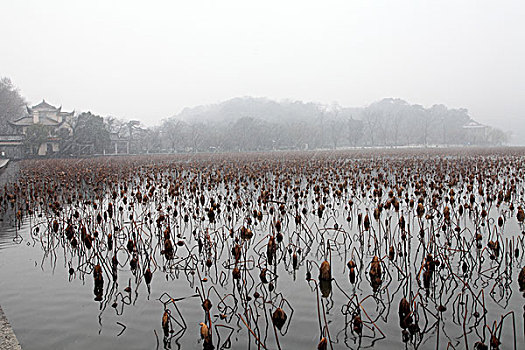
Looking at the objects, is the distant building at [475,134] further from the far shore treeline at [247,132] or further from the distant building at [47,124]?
the distant building at [47,124]

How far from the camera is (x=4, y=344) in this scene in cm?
327

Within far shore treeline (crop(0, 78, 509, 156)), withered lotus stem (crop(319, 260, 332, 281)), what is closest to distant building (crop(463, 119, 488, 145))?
far shore treeline (crop(0, 78, 509, 156))

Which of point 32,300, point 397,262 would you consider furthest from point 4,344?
point 397,262

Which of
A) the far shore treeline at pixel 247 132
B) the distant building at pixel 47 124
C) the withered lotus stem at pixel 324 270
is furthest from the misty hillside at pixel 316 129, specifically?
the withered lotus stem at pixel 324 270

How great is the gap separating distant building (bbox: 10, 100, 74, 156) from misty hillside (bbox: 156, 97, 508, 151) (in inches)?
595

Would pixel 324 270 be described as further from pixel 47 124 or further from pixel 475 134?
pixel 475 134

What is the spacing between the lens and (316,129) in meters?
82.6

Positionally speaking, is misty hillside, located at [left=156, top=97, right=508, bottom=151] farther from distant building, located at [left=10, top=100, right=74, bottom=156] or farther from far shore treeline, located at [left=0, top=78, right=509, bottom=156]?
distant building, located at [left=10, top=100, right=74, bottom=156]

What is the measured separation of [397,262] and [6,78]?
7656 centimetres

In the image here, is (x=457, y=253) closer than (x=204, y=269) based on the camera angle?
No

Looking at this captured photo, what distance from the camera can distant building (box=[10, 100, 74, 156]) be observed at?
45656 millimetres

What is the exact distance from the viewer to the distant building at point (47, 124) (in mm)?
45656

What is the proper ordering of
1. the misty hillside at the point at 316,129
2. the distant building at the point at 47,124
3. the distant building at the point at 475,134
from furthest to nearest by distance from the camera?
the distant building at the point at 475,134
the misty hillside at the point at 316,129
the distant building at the point at 47,124

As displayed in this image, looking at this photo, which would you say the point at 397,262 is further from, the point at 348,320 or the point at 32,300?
the point at 32,300
